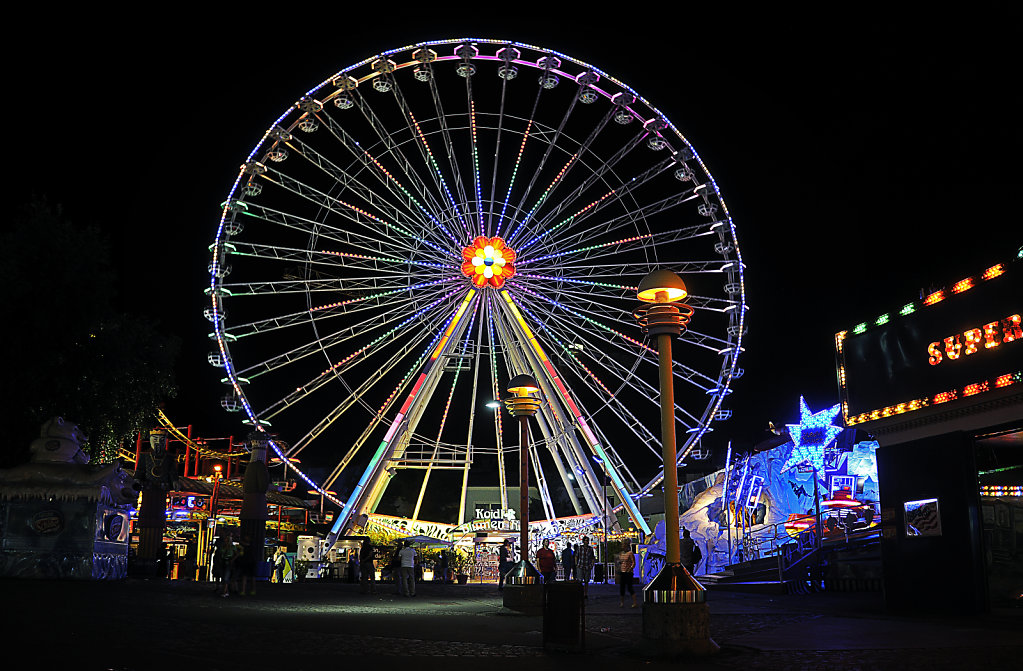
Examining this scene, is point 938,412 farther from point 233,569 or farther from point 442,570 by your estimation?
point 442,570

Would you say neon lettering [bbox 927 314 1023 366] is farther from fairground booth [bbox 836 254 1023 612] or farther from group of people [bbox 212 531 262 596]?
group of people [bbox 212 531 262 596]

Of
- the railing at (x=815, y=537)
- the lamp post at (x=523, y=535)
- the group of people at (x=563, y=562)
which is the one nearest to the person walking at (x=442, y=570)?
the group of people at (x=563, y=562)

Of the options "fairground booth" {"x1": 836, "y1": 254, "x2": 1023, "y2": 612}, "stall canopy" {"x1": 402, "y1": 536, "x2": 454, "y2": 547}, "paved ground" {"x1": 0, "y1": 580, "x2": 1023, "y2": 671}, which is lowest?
"paved ground" {"x1": 0, "y1": 580, "x2": 1023, "y2": 671}

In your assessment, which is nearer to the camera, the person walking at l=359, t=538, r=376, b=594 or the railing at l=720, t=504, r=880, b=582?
the railing at l=720, t=504, r=880, b=582

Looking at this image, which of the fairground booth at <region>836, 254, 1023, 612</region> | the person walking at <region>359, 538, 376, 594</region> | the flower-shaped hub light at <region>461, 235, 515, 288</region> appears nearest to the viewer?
the fairground booth at <region>836, 254, 1023, 612</region>

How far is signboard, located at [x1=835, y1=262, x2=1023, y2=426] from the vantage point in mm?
11797

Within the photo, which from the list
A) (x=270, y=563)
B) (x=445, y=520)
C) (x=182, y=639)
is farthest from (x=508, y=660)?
(x=445, y=520)

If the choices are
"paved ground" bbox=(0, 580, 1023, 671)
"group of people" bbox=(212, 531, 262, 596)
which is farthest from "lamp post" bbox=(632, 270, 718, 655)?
"group of people" bbox=(212, 531, 262, 596)

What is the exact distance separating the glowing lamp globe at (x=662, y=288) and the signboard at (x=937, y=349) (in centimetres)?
459

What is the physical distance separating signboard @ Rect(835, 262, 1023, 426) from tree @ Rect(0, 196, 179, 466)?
16.5 metres

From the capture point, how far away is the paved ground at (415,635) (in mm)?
8070

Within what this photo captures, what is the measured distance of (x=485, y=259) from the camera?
26.5 metres

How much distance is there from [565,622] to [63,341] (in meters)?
16.5

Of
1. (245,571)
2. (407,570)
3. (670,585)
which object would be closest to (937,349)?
(670,585)
